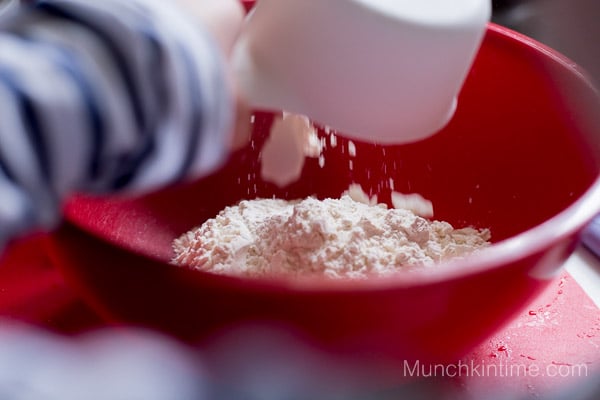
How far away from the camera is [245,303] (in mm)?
365

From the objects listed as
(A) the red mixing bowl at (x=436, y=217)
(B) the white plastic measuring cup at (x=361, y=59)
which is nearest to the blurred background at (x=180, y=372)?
(A) the red mixing bowl at (x=436, y=217)

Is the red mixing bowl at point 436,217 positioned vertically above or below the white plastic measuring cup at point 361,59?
below

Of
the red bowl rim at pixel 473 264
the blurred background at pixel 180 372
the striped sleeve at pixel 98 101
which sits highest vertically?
the striped sleeve at pixel 98 101

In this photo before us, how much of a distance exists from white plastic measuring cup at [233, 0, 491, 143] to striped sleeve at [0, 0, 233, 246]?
77 millimetres

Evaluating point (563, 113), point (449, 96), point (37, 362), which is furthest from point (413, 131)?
point (37, 362)

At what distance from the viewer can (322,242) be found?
1.81 ft

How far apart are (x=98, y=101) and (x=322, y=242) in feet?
0.82

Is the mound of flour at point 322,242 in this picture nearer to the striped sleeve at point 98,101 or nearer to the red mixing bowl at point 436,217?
the red mixing bowl at point 436,217

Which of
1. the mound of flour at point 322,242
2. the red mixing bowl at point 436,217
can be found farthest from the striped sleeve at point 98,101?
the mound of flour at point 322,242

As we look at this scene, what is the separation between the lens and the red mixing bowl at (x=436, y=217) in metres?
0.37

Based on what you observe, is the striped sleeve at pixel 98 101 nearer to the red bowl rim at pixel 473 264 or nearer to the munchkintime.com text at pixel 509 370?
the red bowl rim at pixel 473 264

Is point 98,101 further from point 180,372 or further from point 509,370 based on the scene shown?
point 509,370

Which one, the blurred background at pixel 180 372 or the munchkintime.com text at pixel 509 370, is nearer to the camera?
the blurred background at pixel 180 372

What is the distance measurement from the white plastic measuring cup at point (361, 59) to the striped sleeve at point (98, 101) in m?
0.08
